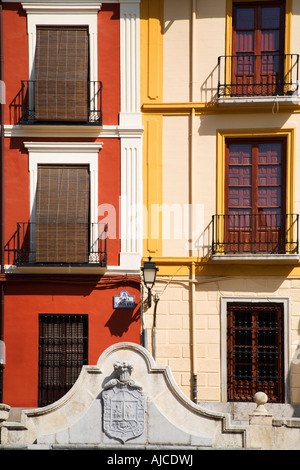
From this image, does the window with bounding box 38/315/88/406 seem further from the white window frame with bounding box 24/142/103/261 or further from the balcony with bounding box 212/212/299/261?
the balcony with bounding box 212/212/299/261

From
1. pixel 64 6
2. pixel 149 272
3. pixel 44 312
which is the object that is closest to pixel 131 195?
pixel 149 272

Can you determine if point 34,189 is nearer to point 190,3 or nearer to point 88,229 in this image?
point 88,229

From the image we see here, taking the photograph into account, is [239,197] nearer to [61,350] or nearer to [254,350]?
[254,350]

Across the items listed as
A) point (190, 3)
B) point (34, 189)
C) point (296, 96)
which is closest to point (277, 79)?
point (296, 96)

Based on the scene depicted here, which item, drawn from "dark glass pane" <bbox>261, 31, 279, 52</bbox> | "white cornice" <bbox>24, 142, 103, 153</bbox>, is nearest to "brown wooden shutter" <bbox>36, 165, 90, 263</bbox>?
"white cornice" <bbox>24, 142, 103, 153</bbox>

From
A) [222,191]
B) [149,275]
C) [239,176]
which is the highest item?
[239,176]

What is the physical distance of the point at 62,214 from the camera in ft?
51.9

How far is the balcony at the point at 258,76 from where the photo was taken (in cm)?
1582

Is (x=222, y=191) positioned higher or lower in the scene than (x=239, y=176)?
lower

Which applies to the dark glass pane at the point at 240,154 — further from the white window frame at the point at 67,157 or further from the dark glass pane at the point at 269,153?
the white window frame at the point at 67,157

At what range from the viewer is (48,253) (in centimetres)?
1563

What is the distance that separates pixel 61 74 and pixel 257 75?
4364 millimetres

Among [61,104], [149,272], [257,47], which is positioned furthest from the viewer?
[257,47]
